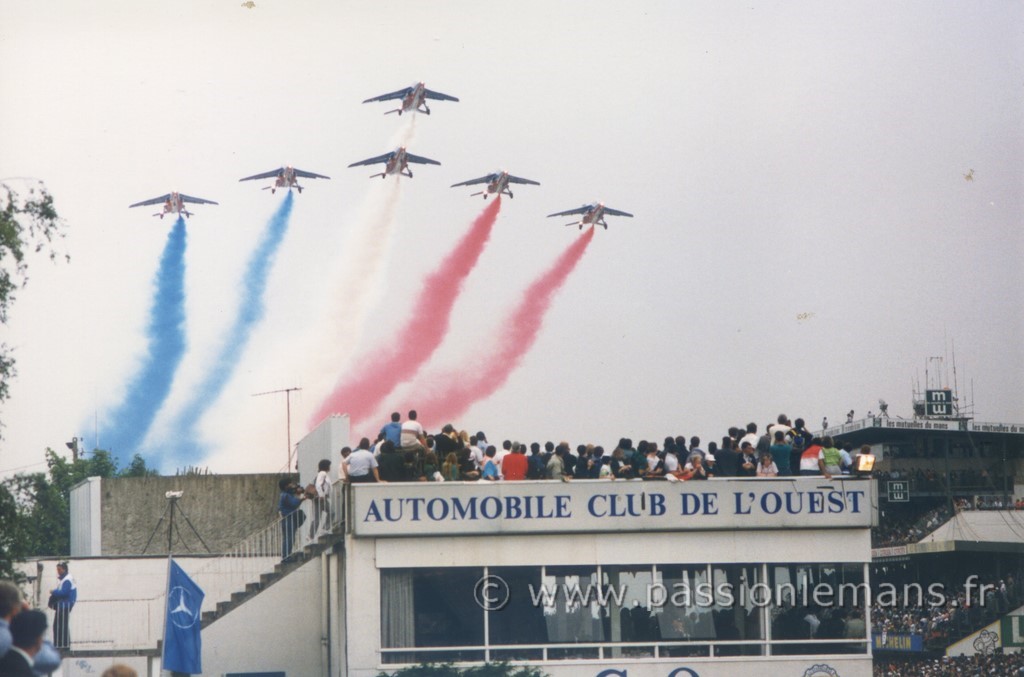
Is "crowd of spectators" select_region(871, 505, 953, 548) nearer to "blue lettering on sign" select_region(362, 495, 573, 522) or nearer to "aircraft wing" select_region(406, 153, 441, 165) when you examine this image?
"aircraft wing" select_region(406, 153, 441, 165)

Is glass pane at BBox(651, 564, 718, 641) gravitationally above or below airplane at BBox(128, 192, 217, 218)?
below

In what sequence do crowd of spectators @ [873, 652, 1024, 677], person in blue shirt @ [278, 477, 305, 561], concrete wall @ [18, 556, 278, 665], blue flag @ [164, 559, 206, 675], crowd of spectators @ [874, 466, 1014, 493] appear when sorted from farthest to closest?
crowd of spectators @ [874, 466, 1014, 493] → crowd of spectators @ [873, 652, 1024, 677] → concrete wall @ [18, 556, 278, 665] → person in blue shirt @ [278, 477, 305, 561] → blue flag @ [164, 559, 206, 675]

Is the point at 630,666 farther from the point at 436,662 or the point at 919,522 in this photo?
the point at 919,522

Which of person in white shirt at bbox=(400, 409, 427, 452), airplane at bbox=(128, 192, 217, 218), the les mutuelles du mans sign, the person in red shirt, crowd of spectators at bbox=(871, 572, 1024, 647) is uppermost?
airplane at bbox=(128, 192, 217, 218)

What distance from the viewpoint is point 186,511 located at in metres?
43.6

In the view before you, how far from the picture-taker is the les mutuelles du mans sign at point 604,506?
32.6 m

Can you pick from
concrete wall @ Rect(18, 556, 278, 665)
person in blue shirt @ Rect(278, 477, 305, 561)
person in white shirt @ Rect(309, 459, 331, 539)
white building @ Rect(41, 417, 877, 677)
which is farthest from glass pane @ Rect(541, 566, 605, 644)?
concrete wall @ Rect(18, 556, 278, 665)

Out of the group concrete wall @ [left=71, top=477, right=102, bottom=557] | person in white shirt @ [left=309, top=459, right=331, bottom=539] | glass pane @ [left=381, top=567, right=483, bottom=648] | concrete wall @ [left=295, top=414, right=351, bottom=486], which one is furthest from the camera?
concrete wall @ [left=71, top=477, right=102, bottom=557]

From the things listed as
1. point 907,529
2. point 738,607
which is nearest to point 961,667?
point 907,529

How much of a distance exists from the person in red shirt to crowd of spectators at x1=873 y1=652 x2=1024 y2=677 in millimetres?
30935

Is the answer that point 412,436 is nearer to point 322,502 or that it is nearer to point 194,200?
Answer: point 322,502

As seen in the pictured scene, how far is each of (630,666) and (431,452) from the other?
588 centimetres

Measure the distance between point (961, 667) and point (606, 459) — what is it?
33.6m

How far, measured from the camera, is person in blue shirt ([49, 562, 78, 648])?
30.8 meters
